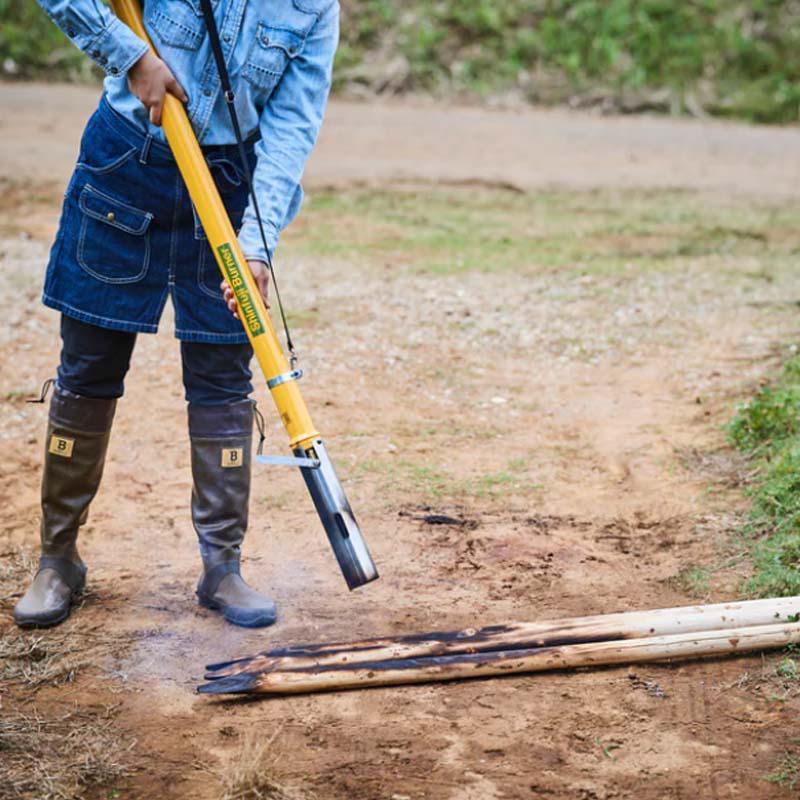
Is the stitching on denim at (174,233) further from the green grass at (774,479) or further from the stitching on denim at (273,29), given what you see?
the green grass at (774,479)

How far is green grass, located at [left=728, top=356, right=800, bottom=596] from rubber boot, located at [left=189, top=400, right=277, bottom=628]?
4.56 feet

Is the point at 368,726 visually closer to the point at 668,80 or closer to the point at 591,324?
the point at 591,324

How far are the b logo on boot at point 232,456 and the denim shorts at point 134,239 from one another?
0.30m

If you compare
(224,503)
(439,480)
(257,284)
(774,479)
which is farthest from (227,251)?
(774,479)

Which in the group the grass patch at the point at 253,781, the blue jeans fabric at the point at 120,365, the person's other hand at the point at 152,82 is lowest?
the grass patch at the point at 253,781

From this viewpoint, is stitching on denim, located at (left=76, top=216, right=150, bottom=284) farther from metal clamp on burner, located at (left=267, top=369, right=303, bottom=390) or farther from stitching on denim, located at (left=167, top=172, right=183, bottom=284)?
metal clamp on burner, located at (left=267, top=369, right=303, bottom=390)

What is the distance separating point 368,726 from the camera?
271 centimetres

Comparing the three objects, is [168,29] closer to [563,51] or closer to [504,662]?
[504,662]

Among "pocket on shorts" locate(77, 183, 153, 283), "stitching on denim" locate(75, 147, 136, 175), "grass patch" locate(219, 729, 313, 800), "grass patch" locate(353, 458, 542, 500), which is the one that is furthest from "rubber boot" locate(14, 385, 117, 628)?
"grass patch" locate(353, 458, 542, 500)

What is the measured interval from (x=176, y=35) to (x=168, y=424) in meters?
2.11

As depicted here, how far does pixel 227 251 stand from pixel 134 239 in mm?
283

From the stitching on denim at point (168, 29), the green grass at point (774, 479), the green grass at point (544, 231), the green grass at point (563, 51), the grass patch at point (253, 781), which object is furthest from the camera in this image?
the green grass at point (563, 51)

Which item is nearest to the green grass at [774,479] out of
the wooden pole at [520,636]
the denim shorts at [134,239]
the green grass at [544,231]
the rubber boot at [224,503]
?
the wooden pole at [520,636]

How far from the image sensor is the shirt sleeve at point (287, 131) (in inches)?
116
